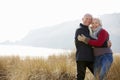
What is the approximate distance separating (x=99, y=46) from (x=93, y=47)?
0.42 feet

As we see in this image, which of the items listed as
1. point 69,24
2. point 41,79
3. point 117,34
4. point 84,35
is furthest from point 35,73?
point 69,24

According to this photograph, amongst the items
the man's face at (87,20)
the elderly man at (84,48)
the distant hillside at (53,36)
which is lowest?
the elderly man at (84,48)

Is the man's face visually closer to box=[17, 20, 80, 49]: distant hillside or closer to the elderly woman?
the elderly woman

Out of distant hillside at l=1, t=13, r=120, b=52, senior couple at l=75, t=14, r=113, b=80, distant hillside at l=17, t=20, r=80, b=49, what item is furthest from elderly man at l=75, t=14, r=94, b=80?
distant hillside at l=17, t=20, r=80, b=49

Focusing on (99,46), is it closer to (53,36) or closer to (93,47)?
(93,47)

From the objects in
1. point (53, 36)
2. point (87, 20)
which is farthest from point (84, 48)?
point (53, 36)

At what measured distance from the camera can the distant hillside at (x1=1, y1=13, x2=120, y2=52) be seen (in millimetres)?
111325

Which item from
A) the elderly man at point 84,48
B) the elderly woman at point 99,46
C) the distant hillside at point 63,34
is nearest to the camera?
the elderly woman at point 99,46

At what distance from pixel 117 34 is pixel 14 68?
335 feet

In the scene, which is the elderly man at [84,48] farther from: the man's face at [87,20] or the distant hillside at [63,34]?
the distant hillside at [63,34]

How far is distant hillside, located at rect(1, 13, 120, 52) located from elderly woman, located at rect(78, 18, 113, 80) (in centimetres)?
9578

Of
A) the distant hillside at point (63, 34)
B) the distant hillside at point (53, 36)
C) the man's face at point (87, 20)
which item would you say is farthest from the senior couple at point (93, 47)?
the distant hillside at point (53, 36)

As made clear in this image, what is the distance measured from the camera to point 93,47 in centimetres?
801

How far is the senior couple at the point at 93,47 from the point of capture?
791 cm
